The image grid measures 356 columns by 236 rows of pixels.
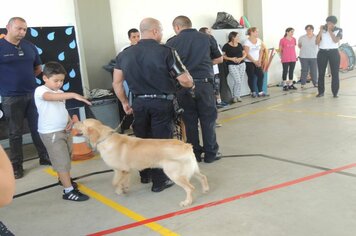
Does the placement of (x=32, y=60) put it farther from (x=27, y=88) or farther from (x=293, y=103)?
(x=293, y=103)

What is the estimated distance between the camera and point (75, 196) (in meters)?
3.61

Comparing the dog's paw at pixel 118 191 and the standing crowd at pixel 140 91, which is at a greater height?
the standing crowd at pixel 140 91

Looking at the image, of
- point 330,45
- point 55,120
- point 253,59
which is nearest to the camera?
point 55,120

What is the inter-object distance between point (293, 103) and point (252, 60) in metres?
1.64

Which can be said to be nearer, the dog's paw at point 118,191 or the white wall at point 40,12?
the dog's paw at point 118,191

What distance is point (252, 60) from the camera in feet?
28.9

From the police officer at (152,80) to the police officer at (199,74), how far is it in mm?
673

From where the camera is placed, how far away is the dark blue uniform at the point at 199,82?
13.8ft

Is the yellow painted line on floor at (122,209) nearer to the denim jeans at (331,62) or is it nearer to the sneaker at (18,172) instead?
the sneaker at (18,172)

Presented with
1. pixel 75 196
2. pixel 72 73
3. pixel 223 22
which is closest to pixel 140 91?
pixel 75 196

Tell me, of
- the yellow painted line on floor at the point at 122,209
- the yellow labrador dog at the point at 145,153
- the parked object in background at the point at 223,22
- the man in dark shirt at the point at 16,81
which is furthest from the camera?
the parked object in background at the point at 223,22

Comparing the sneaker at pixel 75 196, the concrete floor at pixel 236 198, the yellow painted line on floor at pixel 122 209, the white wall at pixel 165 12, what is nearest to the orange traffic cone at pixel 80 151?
the concrete floor at pixel 236 198

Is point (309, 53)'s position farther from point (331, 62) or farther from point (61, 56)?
point (61, 56)

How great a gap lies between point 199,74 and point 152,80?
953mm
